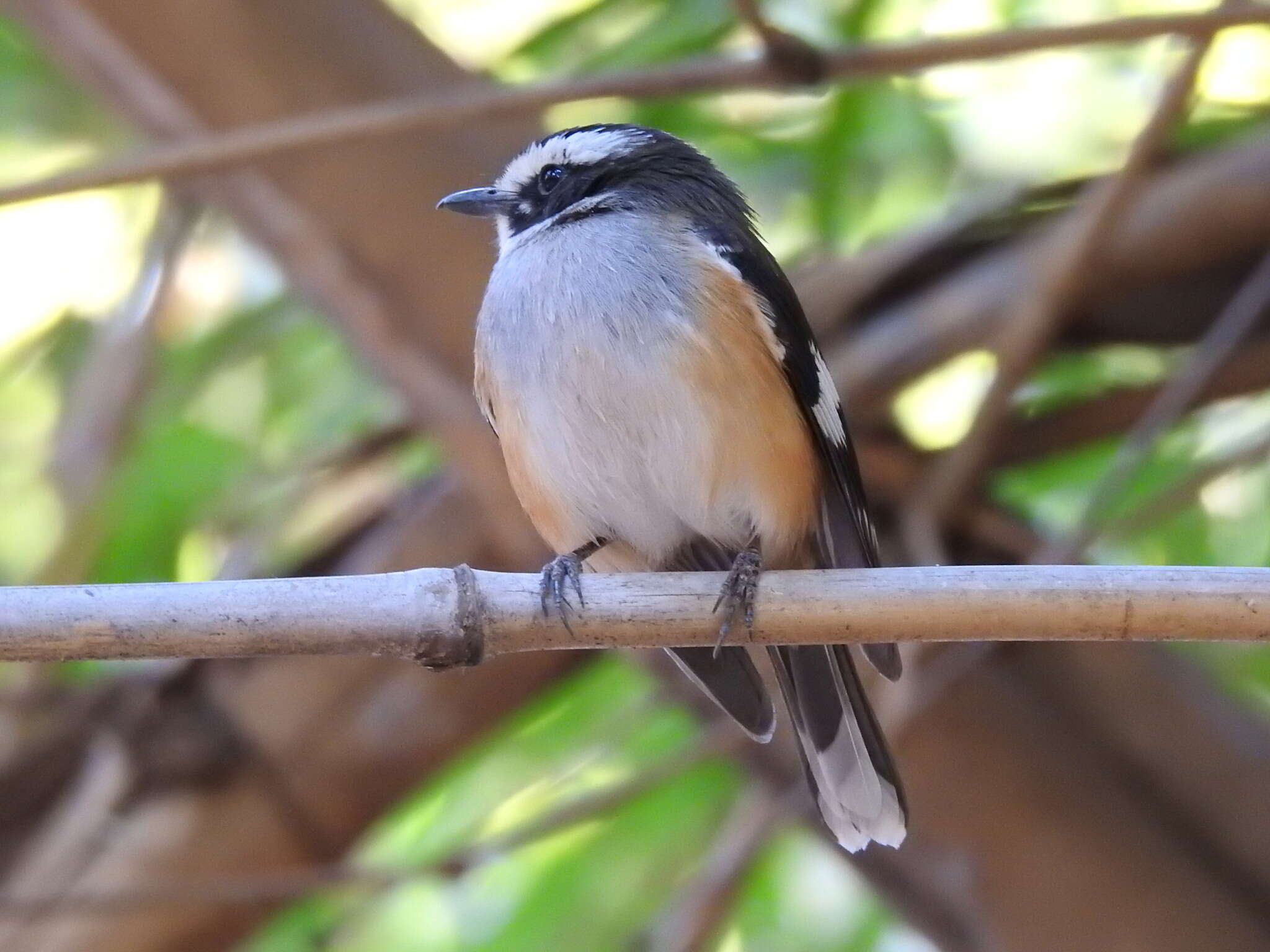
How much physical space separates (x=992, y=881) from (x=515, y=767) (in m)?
1.31

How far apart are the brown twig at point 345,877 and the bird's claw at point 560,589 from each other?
0.94 m

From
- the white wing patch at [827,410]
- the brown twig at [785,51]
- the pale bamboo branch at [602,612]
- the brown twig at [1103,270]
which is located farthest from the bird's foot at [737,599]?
the brown twig at [1103,270]

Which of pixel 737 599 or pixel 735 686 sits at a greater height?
pixel 737 599

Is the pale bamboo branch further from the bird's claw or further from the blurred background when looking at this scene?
the blurred background

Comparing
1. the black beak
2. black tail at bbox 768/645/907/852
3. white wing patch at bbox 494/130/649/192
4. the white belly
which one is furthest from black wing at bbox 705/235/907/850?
the black beak

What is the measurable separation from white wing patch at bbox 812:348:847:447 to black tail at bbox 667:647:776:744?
0.44m

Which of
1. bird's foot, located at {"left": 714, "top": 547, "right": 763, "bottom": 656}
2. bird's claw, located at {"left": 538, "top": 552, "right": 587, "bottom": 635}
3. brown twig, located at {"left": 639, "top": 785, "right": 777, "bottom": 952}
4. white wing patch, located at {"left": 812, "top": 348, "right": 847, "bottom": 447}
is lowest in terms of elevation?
brown twig, located at {"left": 639, "top": 785, "right": 777, "bottom": 952}

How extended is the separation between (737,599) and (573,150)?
5.27 feet

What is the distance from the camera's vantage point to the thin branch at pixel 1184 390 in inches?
129

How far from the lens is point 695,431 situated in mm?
2781

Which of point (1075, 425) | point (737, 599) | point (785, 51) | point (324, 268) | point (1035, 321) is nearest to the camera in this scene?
point (737, 599)

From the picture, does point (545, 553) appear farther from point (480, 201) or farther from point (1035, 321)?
point (1035, 321)

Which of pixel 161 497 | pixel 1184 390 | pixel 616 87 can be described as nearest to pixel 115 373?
pixel 161 497

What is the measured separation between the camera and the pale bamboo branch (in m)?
1.83
